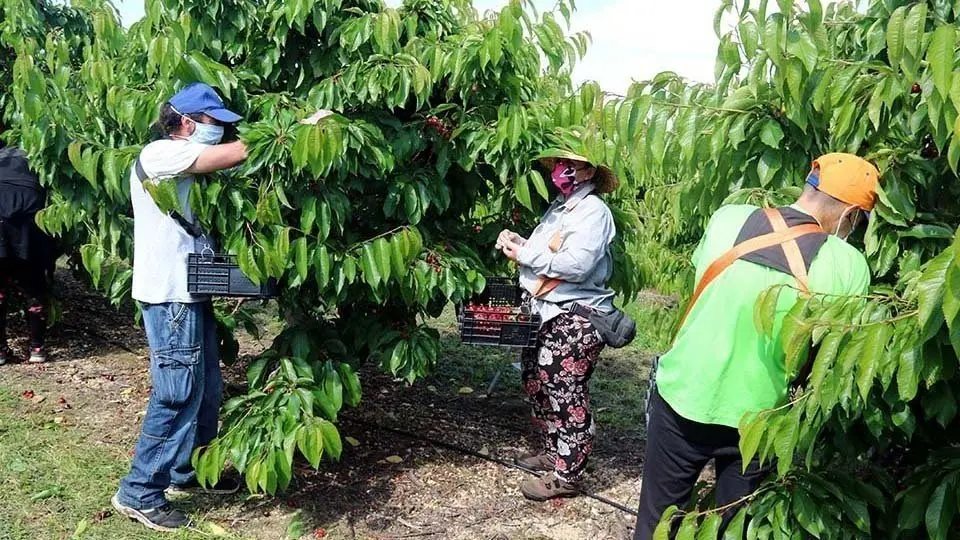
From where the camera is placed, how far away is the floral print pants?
4.10m

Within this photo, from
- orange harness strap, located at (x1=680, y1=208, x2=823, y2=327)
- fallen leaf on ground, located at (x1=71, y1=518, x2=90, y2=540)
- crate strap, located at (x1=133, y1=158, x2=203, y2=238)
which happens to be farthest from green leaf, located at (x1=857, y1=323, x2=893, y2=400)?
fallen leaf on ground, located at (x1=71, y1=518, x2=90, y2=540)

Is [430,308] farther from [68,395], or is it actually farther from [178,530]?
[68,395]

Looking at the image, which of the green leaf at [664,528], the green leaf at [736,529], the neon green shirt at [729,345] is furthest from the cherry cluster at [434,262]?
the green leaf at [736,529]

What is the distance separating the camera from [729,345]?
269 centimetres

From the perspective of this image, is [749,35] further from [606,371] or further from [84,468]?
[606,371]

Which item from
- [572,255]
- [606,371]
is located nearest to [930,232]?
[572,255]

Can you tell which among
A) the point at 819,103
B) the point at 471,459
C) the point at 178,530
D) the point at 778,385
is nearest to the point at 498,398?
the point at 471,459

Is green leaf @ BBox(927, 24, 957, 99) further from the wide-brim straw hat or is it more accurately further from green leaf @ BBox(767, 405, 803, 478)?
the wide-brim straw hat

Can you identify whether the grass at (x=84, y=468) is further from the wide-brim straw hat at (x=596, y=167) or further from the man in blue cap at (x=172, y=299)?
the wide-brim straw hat at (x=596, y=167)

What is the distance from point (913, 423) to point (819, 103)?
92 centimetres

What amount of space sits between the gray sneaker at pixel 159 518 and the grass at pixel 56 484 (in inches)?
1.6

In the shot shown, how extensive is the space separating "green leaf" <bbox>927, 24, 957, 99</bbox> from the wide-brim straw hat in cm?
205

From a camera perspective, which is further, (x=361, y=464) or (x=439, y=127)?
(x=361, y=464)

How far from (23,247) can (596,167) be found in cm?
421
